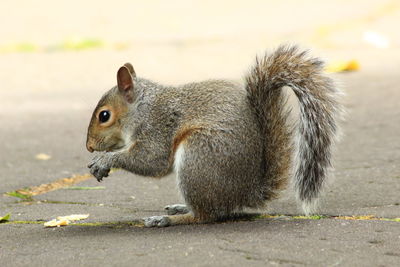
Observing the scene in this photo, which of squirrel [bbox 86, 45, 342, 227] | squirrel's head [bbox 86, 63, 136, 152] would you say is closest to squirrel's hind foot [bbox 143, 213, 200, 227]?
squirrel [bbox 86, 45, 342, 227]

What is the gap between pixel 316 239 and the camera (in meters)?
2.50

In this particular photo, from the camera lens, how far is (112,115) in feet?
10.3

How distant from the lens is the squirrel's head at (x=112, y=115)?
3143mm

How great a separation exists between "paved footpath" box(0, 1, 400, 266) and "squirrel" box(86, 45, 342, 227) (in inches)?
4.2

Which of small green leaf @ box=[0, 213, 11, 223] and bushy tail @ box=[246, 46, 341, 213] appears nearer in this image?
bushy tail @ box=[246, 46, 341, 213]

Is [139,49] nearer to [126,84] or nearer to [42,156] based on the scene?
[42,156]

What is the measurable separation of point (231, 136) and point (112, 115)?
57 cm

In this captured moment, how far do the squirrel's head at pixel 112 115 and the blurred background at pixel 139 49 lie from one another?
30.4 inches

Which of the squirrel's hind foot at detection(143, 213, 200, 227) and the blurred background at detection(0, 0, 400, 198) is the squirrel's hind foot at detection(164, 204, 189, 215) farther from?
the blurred background at detection(0, 0, 400, 198)

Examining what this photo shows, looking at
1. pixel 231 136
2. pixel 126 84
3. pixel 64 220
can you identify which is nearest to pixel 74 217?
pixel 64 220

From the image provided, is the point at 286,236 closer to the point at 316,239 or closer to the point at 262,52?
the point at 316,239

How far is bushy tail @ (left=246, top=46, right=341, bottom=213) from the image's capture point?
9.34ft

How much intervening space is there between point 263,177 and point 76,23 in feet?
25.7

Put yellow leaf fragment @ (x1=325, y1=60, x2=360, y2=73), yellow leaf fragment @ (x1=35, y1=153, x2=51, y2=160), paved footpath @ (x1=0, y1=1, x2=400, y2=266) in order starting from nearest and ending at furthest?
paved footpath @ (x1=0, y1=1, x2=400, y2=266), yellow leaf fragment @ (x1=35, y1=153, x2=51, y2=160), yellow leaf fragment @ (x1=325, y1=60, x2=360, y2=73)
